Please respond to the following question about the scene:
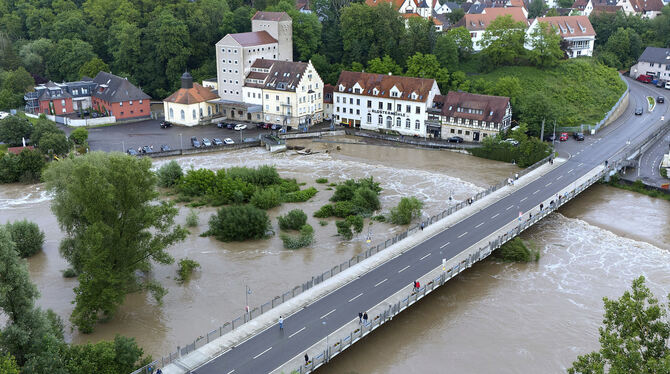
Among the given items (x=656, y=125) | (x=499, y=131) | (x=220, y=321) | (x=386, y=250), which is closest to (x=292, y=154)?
(x=499, y=131)

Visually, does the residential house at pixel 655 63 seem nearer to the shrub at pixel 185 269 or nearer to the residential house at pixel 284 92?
the residential house at pixel 284 92

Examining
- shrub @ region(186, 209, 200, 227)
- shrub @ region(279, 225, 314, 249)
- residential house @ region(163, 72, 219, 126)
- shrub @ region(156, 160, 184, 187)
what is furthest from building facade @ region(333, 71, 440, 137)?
shrub @ region(186, 209, 200, 227)

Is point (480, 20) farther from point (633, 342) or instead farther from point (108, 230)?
point (633, 342)

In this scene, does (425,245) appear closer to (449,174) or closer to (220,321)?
(220,321)

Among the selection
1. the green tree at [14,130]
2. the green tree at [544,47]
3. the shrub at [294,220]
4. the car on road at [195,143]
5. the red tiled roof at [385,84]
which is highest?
the green tree at [544,47]

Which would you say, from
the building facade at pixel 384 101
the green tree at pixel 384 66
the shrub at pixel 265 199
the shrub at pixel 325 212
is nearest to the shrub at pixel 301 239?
the shrub at pixel 325 212
